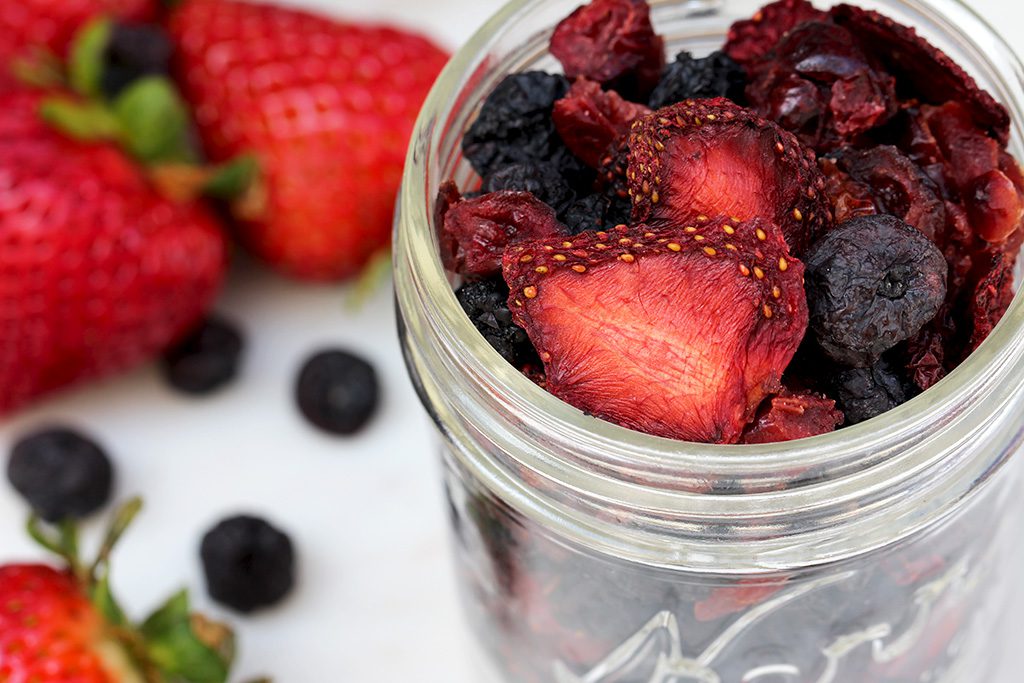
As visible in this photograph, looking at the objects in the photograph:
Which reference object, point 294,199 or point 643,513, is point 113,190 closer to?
Answer: point 294,199

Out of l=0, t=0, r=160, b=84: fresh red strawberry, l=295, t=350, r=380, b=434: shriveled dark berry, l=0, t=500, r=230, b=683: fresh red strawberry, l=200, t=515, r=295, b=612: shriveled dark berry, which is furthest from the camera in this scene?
l=0, t=0, r=160, b=84: fresh red strawberry

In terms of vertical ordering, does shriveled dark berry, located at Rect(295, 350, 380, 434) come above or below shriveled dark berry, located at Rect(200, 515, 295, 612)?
above

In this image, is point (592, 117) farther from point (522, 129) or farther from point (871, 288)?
point (871, 288)

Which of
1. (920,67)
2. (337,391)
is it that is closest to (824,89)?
(920,67)

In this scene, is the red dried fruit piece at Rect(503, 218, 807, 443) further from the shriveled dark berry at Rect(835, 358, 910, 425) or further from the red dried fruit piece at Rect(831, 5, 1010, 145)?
the red dried fruit piece at Rect(831, 5, 1010, 145)

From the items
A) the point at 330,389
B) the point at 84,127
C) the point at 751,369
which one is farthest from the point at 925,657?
the point at 84,127

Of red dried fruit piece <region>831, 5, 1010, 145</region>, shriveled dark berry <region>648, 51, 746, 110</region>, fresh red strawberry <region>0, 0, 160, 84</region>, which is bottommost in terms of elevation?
fresh red strawberry <region>0, 0, 160, 84</region>

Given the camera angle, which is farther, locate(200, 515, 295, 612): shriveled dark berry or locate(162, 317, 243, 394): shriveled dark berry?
locate(162, 317, 243, 394): shriveled dark berry

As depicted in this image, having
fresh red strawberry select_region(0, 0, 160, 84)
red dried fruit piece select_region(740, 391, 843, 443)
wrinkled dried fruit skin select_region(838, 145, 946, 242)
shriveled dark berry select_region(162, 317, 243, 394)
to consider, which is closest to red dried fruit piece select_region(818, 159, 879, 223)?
wrinkled dried fruit skin select_region(838, 145, 946, 242)
